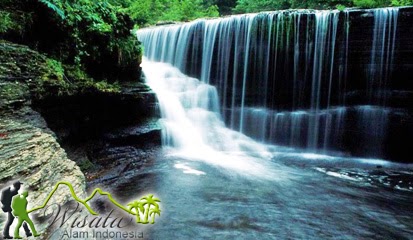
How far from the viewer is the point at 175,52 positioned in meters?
11.7

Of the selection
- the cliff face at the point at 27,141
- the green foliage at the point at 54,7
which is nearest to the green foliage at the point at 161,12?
the green foliage at the point at 54,7

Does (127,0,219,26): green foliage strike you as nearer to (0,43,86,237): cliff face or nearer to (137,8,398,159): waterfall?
(137,8,398,159): waterfall

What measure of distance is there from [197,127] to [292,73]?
11.8ft

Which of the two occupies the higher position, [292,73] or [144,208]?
[292,73]

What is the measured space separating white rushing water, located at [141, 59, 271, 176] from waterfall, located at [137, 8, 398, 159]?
0.88ft

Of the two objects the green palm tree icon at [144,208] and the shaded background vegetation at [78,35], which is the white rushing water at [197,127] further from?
the green palm tree icon at [144,208]

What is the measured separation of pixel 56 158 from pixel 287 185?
4162 mm

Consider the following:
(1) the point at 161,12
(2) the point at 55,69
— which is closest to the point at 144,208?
(2) the point at 55,69

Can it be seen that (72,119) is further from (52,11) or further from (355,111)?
(355,111)

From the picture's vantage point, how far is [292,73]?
31.6 ft

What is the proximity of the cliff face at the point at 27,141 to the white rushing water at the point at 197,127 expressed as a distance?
11.2 feet

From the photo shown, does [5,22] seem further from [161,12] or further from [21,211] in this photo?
[161,12]

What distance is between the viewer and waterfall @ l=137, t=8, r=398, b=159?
8570 mm

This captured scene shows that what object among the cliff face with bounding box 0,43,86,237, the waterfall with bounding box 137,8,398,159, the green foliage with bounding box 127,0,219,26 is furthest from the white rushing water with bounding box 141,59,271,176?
the green foliage with bounding box 127,0,219,26
